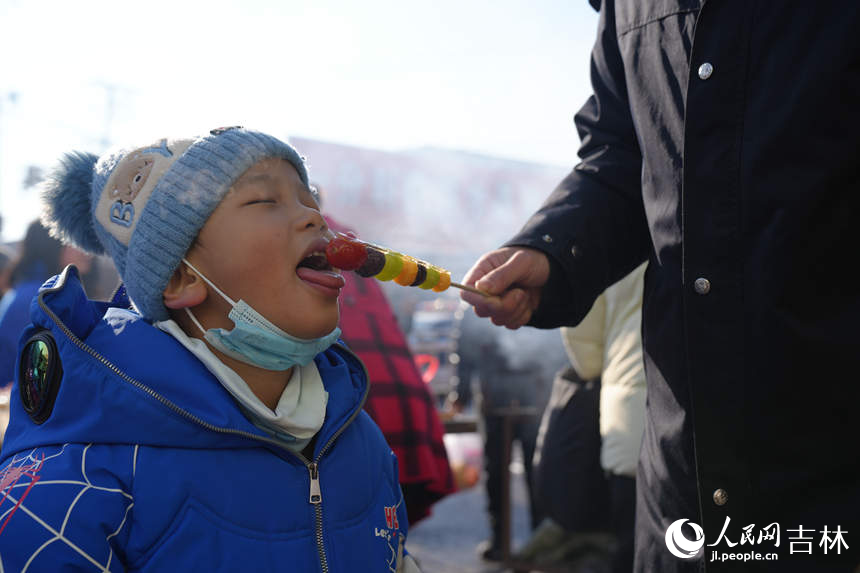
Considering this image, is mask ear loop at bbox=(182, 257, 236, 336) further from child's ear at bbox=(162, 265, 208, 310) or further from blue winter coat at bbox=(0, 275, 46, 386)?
blue winter coat at bbox=(0, 275, 46, 386)

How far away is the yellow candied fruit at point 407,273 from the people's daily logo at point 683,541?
80cm

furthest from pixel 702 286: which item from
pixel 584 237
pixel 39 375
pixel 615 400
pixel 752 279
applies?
pixel 615 400

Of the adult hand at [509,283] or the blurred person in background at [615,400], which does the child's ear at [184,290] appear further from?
the blurred person in background at [615,400]

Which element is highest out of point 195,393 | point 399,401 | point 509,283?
point 509,283

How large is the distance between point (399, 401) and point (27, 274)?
2955 mm

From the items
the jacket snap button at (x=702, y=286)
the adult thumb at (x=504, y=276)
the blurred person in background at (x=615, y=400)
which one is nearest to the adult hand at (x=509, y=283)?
the adult thumb at (x=504, y=276)

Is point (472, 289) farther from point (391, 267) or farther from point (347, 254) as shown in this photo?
point (347, 254)

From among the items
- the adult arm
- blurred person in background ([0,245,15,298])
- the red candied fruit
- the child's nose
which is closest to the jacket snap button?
the adult arm

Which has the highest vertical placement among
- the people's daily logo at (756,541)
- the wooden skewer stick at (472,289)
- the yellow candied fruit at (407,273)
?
the yellow candied fruit at (407,273)

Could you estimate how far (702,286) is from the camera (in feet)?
4.81

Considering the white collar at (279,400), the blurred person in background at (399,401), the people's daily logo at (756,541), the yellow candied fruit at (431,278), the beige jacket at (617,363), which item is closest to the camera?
the people's daily logo at (756,541)

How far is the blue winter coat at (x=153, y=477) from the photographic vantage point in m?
1.28

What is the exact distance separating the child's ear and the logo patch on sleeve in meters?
0.27

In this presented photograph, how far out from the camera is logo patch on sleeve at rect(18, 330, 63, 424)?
56.8 inches
